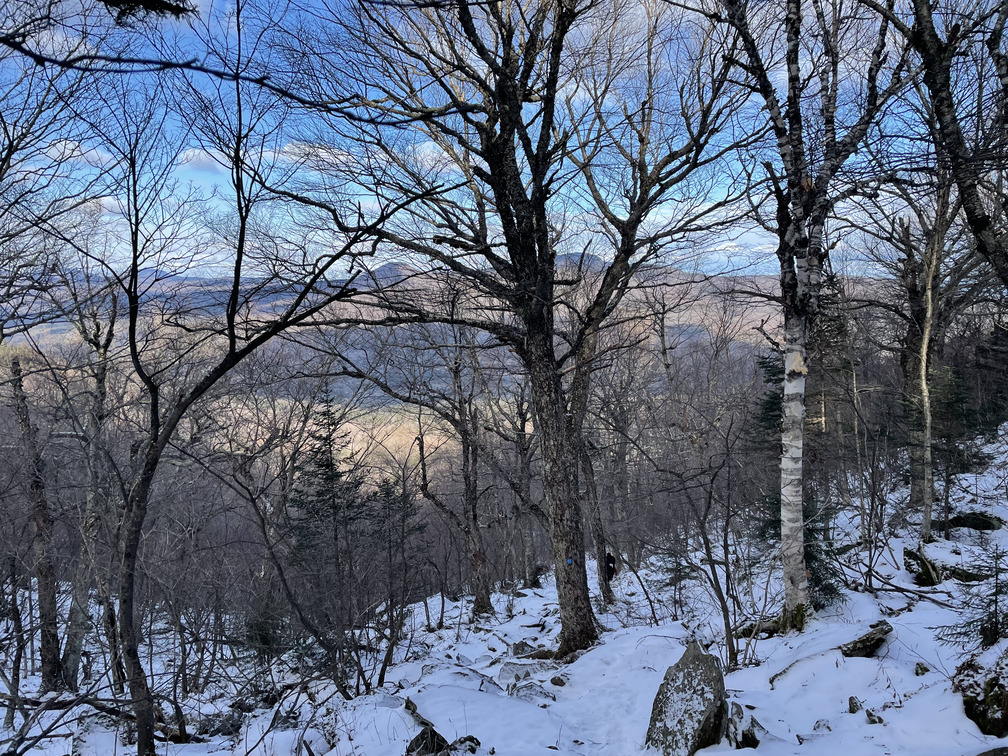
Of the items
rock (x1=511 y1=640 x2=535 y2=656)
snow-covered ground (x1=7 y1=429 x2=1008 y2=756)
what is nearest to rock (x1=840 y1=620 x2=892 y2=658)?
snow-covered ground (x1=7 y1=429 x2=1008 y2=756)

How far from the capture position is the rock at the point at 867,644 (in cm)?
508

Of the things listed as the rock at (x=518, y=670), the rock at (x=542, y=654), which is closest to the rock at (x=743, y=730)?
the rock at (x=518, y=670)

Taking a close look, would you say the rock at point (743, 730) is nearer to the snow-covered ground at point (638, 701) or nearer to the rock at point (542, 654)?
the snow-covered ground at point (638, 701)

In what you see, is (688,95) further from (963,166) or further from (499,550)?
(499,550)

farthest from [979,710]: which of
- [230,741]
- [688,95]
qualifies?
[688,95]

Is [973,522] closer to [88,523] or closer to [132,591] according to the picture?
[132,591]

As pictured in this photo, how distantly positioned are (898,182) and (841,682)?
12.6ft

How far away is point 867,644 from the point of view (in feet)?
16.8

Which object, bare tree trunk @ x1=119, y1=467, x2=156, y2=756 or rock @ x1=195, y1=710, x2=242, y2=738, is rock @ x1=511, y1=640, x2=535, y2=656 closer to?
rock @ x1=195, y1=710, x2=242, y2=738

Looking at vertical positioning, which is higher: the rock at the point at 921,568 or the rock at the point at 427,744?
the rock at the point at 427,744

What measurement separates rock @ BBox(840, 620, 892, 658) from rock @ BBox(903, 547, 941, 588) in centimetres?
310

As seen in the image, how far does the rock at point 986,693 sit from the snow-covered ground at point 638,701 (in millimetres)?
66

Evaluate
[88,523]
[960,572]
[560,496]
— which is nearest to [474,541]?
[560,496]

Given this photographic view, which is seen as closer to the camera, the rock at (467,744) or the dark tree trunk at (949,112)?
the dark tree trunk at (949,112)
